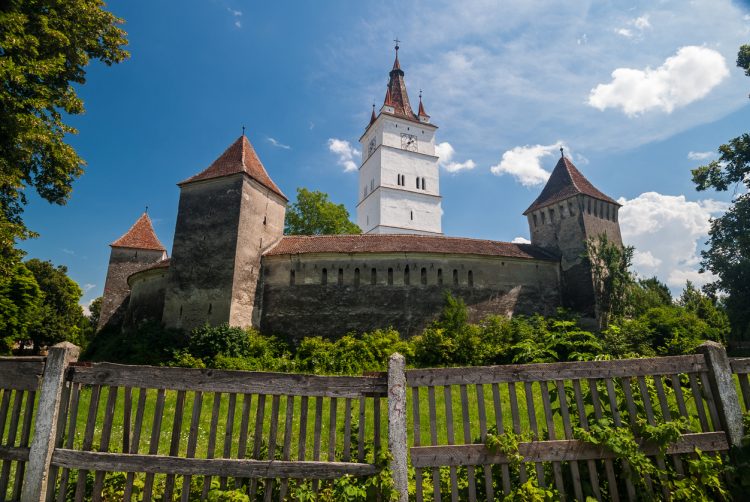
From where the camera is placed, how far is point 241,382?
16.3 feet

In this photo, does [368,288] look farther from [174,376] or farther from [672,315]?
[174,376]

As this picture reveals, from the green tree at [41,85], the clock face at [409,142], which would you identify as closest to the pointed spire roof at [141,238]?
the green tree at [41,85]

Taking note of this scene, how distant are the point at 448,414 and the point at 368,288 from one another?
17990 millimetres

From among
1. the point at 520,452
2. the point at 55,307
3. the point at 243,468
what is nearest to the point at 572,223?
the point at 520,452

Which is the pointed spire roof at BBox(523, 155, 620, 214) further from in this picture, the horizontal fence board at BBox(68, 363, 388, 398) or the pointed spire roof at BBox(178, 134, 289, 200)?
the horizontal fence board at BBox(68, 363, 388, 398)

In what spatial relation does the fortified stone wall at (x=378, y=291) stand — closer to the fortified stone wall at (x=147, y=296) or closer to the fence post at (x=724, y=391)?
the fortified stone wall at (x=147, y=296)

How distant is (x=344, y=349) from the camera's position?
20.1 m

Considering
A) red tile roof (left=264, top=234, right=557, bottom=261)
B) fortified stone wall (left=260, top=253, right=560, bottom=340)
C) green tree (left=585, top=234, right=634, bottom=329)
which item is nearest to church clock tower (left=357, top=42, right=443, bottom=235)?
red tile roof (left=264, top=234, right=557, bottom=261)

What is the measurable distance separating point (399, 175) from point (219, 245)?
27258 millimetres

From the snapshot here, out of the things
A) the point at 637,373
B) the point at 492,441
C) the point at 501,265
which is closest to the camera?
the point at 492,441

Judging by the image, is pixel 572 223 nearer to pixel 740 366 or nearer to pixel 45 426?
pixel 740 366

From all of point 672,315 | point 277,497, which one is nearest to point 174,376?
point 277,497

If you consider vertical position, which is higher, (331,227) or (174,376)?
(331,227)

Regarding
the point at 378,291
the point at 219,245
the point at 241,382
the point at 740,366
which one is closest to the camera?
the point at 241,382
